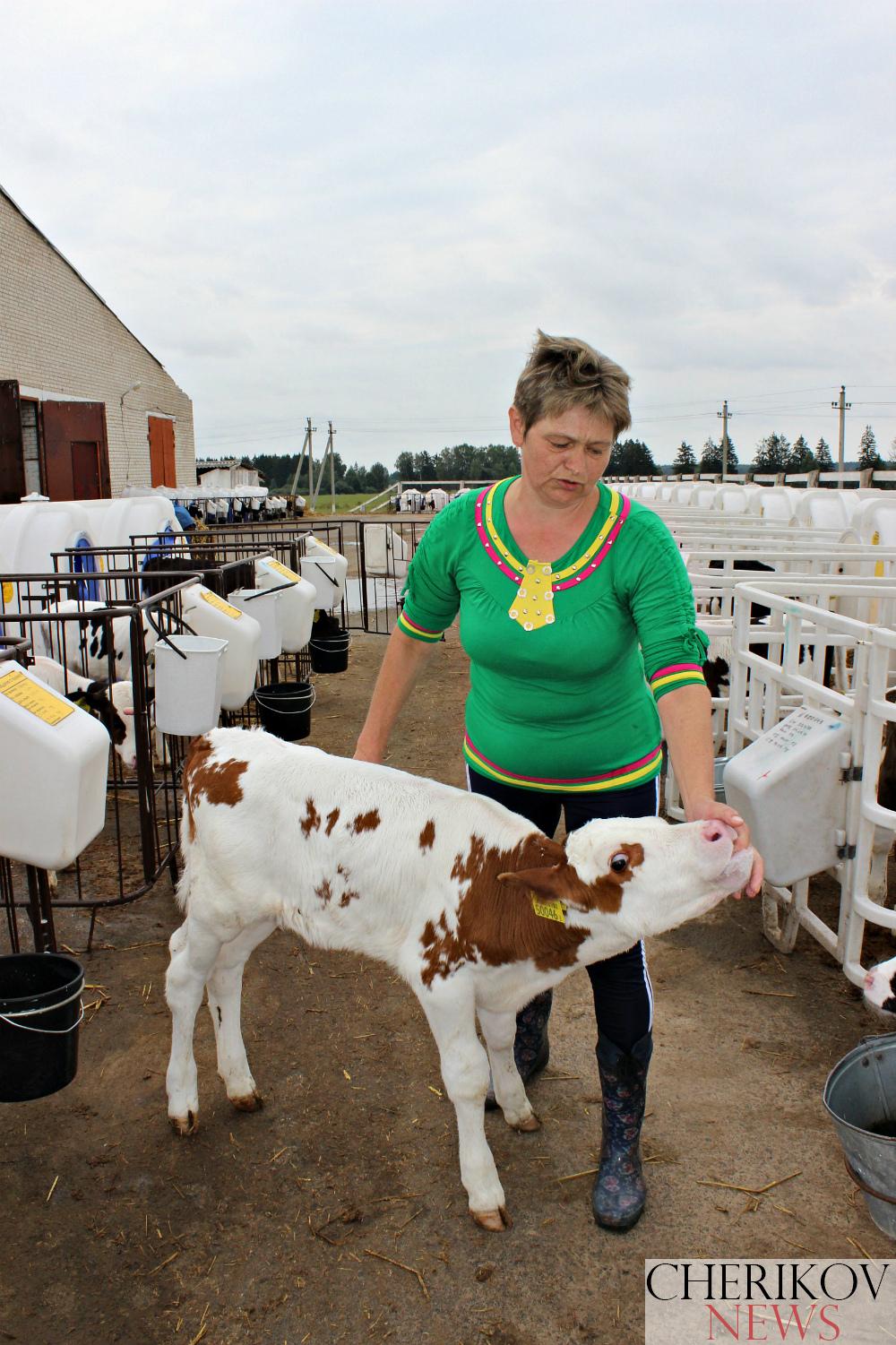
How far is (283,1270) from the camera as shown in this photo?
7.81ft

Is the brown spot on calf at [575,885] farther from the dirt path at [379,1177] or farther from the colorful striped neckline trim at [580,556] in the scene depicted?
the dirt path at [379,1177]

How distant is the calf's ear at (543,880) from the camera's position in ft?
7.40

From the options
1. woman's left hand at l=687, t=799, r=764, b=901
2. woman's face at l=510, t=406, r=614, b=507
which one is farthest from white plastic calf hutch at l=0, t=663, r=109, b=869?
woman's left hand at l=687, t=799, r=764, b=901

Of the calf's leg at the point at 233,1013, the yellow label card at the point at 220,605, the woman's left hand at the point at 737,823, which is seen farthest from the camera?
the yellow label card at the point at 220,605

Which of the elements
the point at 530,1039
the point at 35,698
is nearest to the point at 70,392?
the point at 35,698

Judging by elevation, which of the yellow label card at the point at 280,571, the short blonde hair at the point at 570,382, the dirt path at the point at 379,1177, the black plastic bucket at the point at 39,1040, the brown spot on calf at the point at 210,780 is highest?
the short blonde hair at the point at 570,382

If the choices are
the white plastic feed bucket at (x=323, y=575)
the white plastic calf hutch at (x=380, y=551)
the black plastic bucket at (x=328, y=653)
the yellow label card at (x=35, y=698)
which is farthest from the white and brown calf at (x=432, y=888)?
the white plastic calf hutch at (x=380, y=551)

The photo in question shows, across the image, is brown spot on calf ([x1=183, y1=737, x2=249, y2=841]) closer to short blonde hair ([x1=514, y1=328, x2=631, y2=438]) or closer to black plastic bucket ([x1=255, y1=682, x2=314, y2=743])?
short blonde hair ([x1=514, y1=328, x2=631, y2=438])

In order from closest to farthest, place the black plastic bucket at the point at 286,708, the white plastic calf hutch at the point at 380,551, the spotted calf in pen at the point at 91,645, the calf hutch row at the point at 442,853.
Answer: the calf hutch row at the point at 442,853, the spotted calf in pen at the point at 91,645, the black plastic bucket at the point at 286,708, the white plastic calf hutch at the point at 380,551

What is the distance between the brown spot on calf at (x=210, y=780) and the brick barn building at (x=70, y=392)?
36.8ft

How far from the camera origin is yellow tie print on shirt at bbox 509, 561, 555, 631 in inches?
92.0

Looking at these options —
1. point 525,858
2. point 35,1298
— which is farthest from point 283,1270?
point 525,858

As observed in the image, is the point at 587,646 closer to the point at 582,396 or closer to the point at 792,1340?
the point at 582,396

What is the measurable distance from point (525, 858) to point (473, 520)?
2.90 feet
